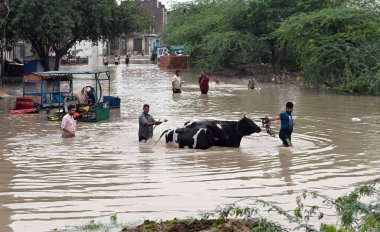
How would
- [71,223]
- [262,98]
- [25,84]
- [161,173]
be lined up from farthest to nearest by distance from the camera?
[262,98] < [25,84] < [161,173] < [71,223]

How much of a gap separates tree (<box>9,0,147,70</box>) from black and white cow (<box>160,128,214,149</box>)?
75.9 feet

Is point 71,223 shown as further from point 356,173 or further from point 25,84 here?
point 25,84

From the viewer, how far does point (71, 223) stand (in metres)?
9.10

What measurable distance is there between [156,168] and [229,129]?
10.7ft

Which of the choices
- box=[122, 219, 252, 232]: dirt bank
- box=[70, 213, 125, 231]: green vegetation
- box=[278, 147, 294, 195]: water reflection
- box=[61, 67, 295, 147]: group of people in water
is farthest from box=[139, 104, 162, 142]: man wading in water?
box=[122, 219, 252, 232]: dirt bank

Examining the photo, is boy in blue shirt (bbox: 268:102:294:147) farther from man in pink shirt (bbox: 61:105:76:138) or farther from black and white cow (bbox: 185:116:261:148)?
man in pink shirt (bbox: 61:105:76:138)

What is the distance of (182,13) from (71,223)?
55956 mm

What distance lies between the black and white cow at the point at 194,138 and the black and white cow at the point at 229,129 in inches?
6.3

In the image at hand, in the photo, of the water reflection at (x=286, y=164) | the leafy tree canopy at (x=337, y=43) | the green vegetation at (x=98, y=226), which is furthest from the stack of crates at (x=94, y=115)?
the leafy tree canopy at (x=337, y=43)

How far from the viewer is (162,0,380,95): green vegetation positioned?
34.7 m

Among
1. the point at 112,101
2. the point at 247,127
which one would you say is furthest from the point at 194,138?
the point at 112,101

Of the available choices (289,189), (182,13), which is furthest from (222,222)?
(182,13)

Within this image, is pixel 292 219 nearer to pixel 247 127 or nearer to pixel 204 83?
pixel 247 127

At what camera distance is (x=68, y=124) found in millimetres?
17828
